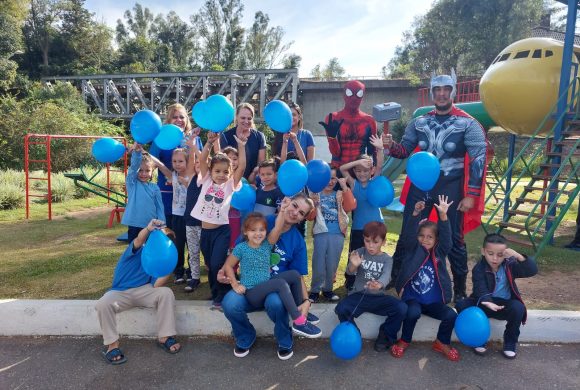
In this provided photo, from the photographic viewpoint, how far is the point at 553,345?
3328 millimetres

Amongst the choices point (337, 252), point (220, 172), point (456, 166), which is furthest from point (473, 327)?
point (220, 172)

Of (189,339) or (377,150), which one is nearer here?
(189,339)

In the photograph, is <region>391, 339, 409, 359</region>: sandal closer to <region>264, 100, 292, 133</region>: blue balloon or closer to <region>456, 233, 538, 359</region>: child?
<region>456, 233, 538, 359</region>: child

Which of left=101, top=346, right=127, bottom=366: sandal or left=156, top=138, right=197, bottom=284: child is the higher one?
left=156, top=138, right=197, bottom=284: child

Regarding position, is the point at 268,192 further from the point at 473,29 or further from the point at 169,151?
the point at 473,29

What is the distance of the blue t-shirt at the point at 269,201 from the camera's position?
12.4 feet

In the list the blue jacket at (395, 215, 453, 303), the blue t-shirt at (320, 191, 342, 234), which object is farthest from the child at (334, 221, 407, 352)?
the blue t-shirt at (320, 191, 342, 234)

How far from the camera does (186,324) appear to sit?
339 cm

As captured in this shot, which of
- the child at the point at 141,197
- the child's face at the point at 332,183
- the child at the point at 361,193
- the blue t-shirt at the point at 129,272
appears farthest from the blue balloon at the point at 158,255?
the child at the point at 361,193

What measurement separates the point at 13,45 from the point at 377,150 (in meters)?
30.3

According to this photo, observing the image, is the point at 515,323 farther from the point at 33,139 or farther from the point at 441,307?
the point at 33,139

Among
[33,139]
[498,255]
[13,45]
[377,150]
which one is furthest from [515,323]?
[13,45]

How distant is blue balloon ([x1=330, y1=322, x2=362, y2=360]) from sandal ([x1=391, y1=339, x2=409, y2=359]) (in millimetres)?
364

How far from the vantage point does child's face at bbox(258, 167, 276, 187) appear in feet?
12.3
